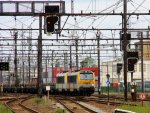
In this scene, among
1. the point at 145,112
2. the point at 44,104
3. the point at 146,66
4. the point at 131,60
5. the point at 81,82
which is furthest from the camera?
the point at 146,66

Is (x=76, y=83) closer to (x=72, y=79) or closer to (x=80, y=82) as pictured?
(x=80, y=82)

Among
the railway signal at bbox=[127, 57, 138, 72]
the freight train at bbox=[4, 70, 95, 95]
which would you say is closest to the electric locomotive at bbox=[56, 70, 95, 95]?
the freight train at bbox=[4, 70, 95, 95]

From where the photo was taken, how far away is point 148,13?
34000 mm

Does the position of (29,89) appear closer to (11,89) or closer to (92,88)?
(11,89)

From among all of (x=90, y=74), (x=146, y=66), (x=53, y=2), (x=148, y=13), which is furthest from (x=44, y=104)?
(x=146, y=66)

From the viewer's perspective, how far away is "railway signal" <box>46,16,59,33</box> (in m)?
22.6

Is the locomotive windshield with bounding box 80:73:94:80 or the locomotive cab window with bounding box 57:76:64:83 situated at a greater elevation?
the locomotive windshield with bounding box 80:73:94:80

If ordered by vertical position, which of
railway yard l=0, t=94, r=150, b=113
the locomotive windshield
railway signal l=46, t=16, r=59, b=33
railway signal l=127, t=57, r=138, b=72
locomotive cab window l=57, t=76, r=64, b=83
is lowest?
railway yard l=0, t=94, r=150, b=113

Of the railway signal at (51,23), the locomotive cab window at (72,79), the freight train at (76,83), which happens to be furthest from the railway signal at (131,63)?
the locomotive cab window at (72,79)

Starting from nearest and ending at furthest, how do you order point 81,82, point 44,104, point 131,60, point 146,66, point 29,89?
1. point 131,60
2. point 44,104
3. point 81,82
4. point 29,89
5. point 146,66

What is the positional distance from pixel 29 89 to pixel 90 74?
2030cm

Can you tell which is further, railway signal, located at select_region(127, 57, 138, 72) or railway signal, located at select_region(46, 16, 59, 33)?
railway signal, located at select_region(127, 57, 138, 72)

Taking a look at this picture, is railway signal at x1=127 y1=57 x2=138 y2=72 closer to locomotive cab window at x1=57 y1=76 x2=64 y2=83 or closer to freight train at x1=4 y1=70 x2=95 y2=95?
freight train at x1=4 y1=70 x2=95 y2=95

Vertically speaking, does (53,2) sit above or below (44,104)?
above
